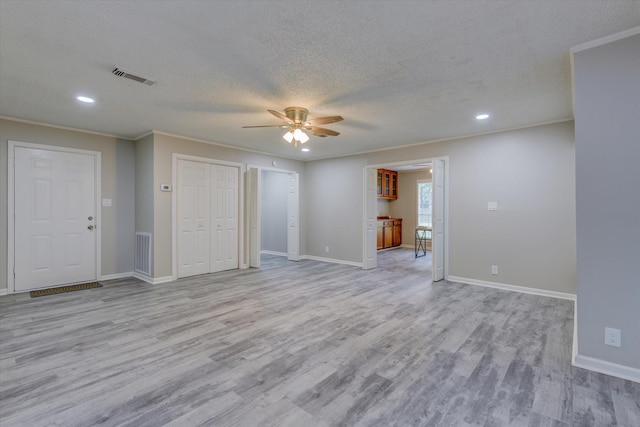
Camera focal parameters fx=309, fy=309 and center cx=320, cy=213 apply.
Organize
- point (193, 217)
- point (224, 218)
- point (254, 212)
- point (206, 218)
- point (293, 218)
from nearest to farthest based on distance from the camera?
point (193, 217) < point (206, 218) < point (224, 218) < point (254, 212) < point (293, 218)

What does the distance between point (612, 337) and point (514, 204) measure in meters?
2.65

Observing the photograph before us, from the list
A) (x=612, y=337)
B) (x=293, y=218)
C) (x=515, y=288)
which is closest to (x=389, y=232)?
(x=293, y=218)

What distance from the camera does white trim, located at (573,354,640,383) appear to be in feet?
7.07

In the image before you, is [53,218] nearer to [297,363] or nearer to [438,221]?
[297,363]

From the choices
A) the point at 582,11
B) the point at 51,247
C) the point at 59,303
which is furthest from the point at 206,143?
the point at 582,11

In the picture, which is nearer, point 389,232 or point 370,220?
point 370,220

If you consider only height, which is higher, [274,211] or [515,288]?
[274,211]

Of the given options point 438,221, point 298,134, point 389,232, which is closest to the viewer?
point 298,134

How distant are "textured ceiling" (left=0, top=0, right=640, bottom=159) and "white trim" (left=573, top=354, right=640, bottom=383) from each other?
7.68 feet

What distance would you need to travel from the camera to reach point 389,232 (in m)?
9.37

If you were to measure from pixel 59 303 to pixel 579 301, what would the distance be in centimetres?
547

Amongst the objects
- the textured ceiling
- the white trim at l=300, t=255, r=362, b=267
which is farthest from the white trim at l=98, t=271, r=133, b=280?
the white trim at l=300, t=255, r=362, b=267

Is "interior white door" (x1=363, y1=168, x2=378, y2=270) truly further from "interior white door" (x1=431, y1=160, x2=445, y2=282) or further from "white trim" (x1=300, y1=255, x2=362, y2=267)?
"interior white door" (x1=431, y1=160, x2=445, y2=282)

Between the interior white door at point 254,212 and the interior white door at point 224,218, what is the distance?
0.29m
